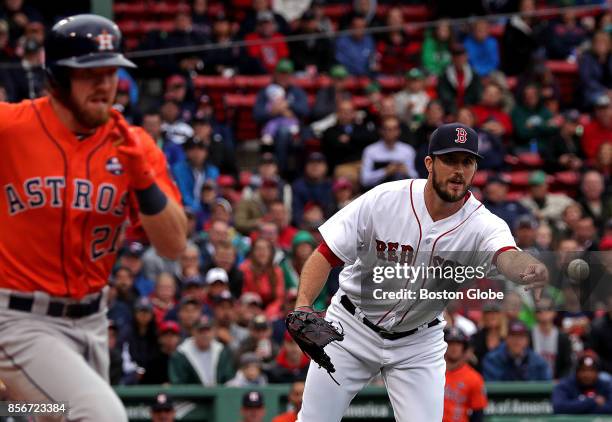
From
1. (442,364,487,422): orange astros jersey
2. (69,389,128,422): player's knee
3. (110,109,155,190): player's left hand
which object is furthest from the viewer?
(442,364,487,422): orange astros jersey

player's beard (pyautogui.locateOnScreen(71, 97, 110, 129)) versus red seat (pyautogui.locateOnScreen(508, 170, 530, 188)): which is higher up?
red seat (pyautogui.locateOnScreen(508, 170, 530, 188))

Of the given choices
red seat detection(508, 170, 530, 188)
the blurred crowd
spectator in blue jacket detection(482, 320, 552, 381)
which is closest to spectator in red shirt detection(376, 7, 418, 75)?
the blurred crowd

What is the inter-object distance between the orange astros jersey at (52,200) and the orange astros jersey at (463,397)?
5014 mm

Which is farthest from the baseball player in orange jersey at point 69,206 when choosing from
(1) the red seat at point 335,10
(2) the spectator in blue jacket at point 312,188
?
(1) the red seat at point 335,10

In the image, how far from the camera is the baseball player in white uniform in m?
6.03

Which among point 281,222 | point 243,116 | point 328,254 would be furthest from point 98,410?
point 243,116

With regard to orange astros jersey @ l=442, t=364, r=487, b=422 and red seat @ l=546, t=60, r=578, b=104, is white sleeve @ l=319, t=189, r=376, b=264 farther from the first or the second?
red seat @ l=546, t=60, r=578, b=104

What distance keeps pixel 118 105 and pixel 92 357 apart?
8.71 m

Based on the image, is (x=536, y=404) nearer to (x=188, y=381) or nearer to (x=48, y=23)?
(x=188, y=381)

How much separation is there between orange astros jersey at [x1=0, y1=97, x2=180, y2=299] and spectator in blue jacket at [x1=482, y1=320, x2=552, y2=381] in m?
6.16

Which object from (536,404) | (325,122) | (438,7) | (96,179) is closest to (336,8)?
(438,7)

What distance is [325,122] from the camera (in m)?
15.8

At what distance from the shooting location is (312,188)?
1424cm

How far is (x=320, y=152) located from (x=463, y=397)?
18.0ft
